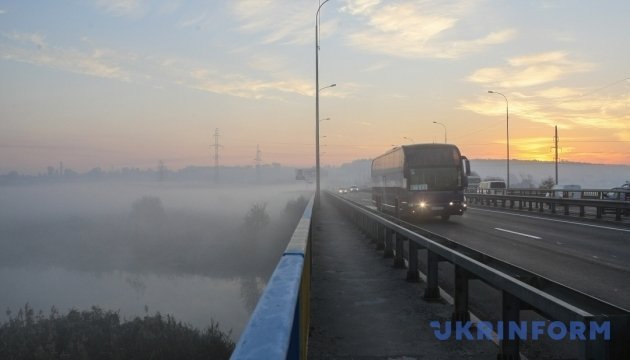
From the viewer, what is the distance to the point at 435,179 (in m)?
22.0

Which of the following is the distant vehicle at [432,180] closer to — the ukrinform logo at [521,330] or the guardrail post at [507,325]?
the ukrinform logo at [521,330]

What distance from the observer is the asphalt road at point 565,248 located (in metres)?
8.54

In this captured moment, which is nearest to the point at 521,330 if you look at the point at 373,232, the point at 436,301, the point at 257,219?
the point at 436,301

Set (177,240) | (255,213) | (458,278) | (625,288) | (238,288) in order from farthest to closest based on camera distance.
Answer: (177,240) → (255,213) → (238,288) → (625,288) → (458,278)

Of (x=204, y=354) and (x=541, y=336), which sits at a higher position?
(x=541, y=336)

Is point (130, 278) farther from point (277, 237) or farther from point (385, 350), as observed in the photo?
point (385, 350)

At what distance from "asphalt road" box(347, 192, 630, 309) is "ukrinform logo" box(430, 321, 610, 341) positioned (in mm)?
2387

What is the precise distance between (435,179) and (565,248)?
931cm

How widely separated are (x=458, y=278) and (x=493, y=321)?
88cm

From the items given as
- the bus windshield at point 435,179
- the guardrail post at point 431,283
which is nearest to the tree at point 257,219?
the bus windshield at point 435,179

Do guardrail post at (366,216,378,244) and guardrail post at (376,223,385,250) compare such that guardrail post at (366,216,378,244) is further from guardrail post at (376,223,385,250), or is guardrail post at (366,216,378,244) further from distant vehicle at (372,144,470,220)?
distant vehicle at (372,144,470,220)

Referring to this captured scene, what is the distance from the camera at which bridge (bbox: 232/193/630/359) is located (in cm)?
296

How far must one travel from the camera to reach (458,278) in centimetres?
569

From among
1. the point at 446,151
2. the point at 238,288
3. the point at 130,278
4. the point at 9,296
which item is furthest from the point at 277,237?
the point at 446,151
